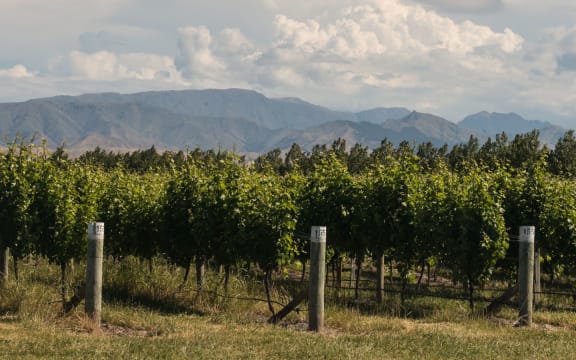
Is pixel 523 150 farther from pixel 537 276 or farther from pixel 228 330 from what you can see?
pixel 228 330

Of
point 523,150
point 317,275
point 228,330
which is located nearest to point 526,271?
point 317,275

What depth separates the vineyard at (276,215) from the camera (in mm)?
12086

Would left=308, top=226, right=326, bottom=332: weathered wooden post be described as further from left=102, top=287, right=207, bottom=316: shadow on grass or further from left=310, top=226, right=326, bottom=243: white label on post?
left=102, top=287, right=207, bottom=316: shadow on grass

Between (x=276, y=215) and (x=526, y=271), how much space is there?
4309mm

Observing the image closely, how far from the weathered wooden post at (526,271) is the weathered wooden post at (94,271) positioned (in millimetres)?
6483

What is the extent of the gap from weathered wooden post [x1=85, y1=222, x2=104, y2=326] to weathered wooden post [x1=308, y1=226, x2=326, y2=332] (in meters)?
3.03

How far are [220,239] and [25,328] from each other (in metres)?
4.55

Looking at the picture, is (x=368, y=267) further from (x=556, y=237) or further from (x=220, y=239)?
(x=220, y=239)

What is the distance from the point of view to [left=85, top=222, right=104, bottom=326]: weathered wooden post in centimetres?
961

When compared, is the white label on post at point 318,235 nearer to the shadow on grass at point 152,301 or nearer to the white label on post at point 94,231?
the shadow on grass at point 152,301

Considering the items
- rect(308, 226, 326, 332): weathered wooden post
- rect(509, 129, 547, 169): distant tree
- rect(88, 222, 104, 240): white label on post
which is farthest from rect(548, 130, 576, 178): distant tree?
rect(88, 222, 104, 240): white label on post

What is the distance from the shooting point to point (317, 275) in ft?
32.6

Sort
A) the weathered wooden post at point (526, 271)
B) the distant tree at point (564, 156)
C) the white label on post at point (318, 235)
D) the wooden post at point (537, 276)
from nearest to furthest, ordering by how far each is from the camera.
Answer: the white label on post at point (318, 235) < the weathered wooden post at point (526, 271) < the wooden post at point (537, 276) < the distant tree at point (564, 156)

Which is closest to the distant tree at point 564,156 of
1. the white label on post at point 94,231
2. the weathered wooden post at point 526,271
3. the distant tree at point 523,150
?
the distant tree at point 523,150
